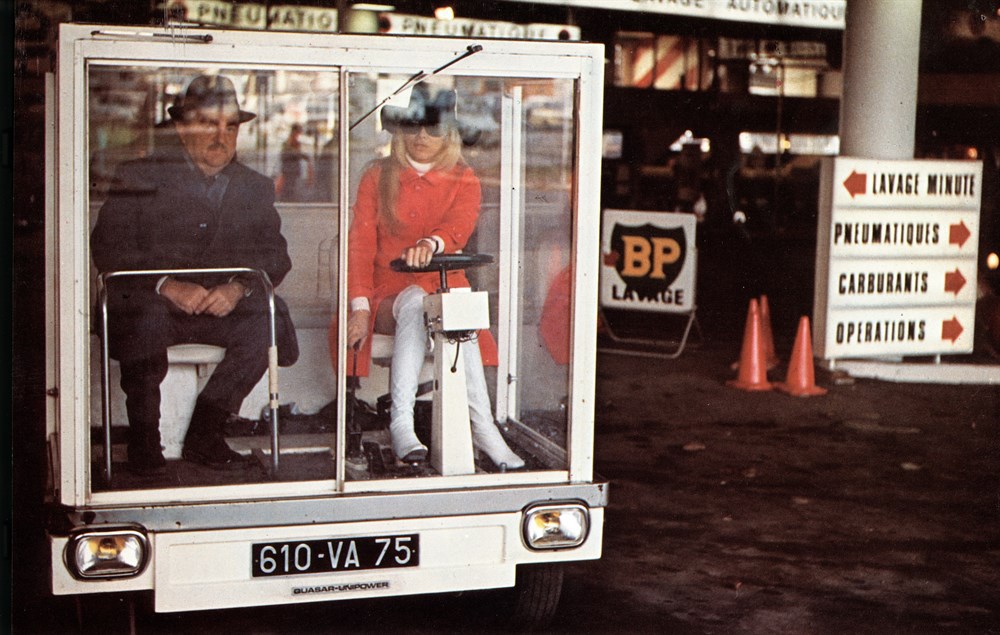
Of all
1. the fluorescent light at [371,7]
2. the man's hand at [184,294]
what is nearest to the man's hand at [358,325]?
the man's hand at [184,294]

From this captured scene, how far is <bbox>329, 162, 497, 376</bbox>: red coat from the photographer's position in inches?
179

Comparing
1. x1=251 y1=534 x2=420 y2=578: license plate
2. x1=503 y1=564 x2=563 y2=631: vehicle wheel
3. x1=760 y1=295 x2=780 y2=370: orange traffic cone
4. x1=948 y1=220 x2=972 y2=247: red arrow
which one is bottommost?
x1=503 y1=564 x2=563 y2=631: vehicle wheel

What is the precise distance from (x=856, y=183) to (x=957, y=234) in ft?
3.03

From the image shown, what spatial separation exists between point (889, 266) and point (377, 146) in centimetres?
570

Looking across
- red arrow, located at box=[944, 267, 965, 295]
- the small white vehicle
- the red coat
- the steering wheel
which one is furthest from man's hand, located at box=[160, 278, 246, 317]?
red arrow, located at box=[944, 267, 965, 295]

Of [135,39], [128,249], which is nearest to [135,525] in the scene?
[128,249]

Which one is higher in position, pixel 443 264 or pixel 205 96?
pixel 205 96

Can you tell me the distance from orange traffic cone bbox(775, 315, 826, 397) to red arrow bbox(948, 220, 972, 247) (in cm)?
134

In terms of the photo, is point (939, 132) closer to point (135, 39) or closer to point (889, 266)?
point (889, 266)

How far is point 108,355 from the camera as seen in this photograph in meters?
4.20

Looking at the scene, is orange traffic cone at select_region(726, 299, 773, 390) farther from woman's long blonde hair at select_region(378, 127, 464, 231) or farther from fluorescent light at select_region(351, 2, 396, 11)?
woman's long blonde hair at select_region(378, 127, 464, 231)

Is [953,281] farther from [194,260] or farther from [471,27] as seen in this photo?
[194,260]

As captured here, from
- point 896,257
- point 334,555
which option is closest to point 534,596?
point 334,555

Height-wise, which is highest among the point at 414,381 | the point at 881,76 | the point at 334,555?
the point at 881,76
